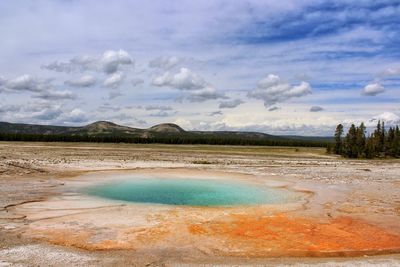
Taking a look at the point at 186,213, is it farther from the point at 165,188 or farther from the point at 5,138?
the point at 5,138

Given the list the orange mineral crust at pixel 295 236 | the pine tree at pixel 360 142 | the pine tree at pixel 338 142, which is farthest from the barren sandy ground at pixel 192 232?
the pine tree at pixel 338 142

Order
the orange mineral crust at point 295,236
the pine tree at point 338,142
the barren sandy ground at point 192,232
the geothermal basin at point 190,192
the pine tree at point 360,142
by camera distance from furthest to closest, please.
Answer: the pine tree at point 338,142
the pine tree at point 360,142
the geothermal basin at point 190,192
the orange mineral crust at point 295,236
the barren sandy ground at point 192,232

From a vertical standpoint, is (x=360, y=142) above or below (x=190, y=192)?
above

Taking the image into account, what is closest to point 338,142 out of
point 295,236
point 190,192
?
point 190,192

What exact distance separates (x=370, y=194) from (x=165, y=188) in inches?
503

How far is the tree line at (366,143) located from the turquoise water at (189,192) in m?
62.8

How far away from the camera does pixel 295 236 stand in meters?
13.8

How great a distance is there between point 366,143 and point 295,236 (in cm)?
7910

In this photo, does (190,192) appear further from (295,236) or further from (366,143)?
(366,143)

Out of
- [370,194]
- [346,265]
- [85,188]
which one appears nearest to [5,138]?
[85,188]

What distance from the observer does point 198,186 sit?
92.5ft

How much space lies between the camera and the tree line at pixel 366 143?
8500cm

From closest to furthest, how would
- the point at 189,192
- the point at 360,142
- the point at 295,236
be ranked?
the point at 295,236 → the point at 189,192 → the point at 360,142

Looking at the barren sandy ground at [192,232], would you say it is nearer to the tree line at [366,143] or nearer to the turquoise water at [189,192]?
the turquoise water at [189,192]
